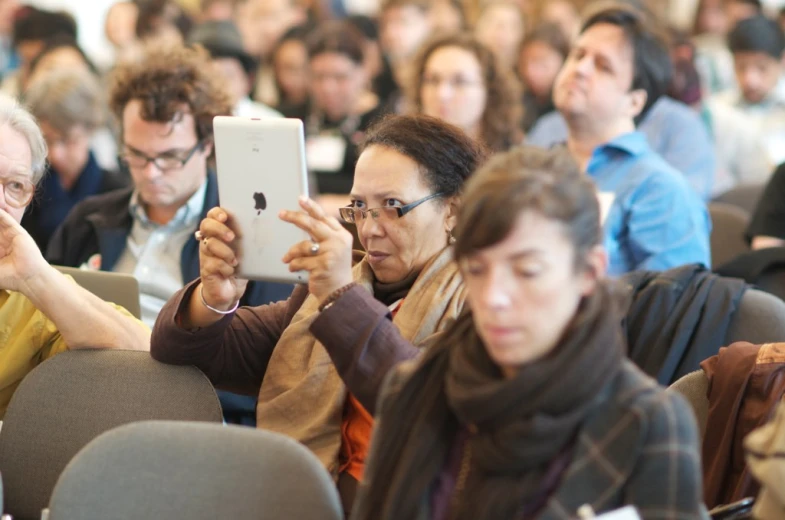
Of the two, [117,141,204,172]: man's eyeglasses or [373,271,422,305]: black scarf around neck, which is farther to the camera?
[117,141,204,172]: man's eyeglasses

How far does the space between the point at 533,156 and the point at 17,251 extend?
3.94ft

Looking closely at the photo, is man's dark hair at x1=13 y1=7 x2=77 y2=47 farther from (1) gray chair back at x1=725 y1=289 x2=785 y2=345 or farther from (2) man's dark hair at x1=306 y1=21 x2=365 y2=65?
(1) gray chair back at x1=725 y1=289 x2=785 y2=345

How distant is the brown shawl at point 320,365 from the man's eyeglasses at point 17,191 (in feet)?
2.29

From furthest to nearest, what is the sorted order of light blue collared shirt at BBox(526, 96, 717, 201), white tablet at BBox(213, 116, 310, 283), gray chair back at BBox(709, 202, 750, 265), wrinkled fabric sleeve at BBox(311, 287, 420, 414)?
light blue collared shirt at BBox(526, 96, 717, 201), gray chair back at BBox(709, 202, 750, 265), white tablet at BBox(213, 116, 310, 283), wrinkled fabric sleeve at BBox(311, 287, 420, 414)

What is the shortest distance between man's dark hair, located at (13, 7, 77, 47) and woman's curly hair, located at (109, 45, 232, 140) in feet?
9.93

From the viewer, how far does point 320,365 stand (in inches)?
83.3

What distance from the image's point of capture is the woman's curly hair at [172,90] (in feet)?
9.64

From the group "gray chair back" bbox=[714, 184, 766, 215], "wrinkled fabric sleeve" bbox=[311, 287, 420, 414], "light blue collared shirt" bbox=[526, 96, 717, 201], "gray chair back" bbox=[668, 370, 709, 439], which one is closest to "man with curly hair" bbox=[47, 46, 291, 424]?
"wrinkled fabric sleeve" bbox=[311, 287, 420, 414]

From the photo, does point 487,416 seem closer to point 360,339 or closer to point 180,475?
point 360,339

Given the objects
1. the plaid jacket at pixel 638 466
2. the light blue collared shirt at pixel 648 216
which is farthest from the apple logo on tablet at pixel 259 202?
the light blue collared shirt at pixel 648 216

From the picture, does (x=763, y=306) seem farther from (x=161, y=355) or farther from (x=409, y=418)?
(x=161, y=355)

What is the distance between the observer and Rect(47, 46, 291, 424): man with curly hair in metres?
2.93

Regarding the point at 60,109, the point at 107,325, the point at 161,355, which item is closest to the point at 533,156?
the point at 161,355

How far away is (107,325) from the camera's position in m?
2.25
